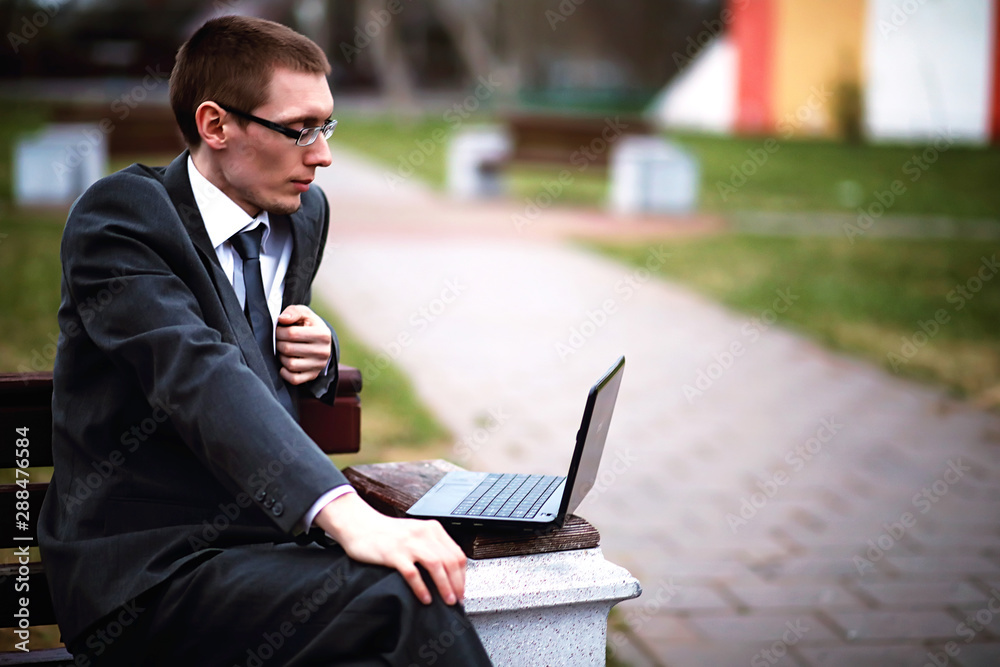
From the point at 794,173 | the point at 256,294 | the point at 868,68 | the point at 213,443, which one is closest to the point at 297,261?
the point at 256,294

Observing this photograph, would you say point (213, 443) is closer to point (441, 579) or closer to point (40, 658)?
point (441, 579)

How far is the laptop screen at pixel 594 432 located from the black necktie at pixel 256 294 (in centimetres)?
60

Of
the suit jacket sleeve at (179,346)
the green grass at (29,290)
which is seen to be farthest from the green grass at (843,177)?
the suit jacket sleeve at (179,346)

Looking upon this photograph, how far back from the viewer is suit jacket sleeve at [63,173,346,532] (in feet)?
5.86

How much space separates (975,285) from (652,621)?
7186 millimetres

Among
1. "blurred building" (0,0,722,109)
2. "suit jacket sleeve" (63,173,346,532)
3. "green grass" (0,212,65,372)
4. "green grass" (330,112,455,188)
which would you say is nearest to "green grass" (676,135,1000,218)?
"green grass" (330,112,455,188)

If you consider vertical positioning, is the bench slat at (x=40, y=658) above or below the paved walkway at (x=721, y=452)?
above

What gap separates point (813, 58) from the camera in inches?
1030

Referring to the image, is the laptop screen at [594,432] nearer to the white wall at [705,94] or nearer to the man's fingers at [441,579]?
the man's fingers at [441,579]

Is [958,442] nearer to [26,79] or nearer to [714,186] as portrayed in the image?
[714,186]

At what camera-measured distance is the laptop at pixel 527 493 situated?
1.91m

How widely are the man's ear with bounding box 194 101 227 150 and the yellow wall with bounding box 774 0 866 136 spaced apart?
23.8 meters

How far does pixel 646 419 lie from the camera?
6055 millimetres

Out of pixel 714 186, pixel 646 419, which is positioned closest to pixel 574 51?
pixel 714 186
